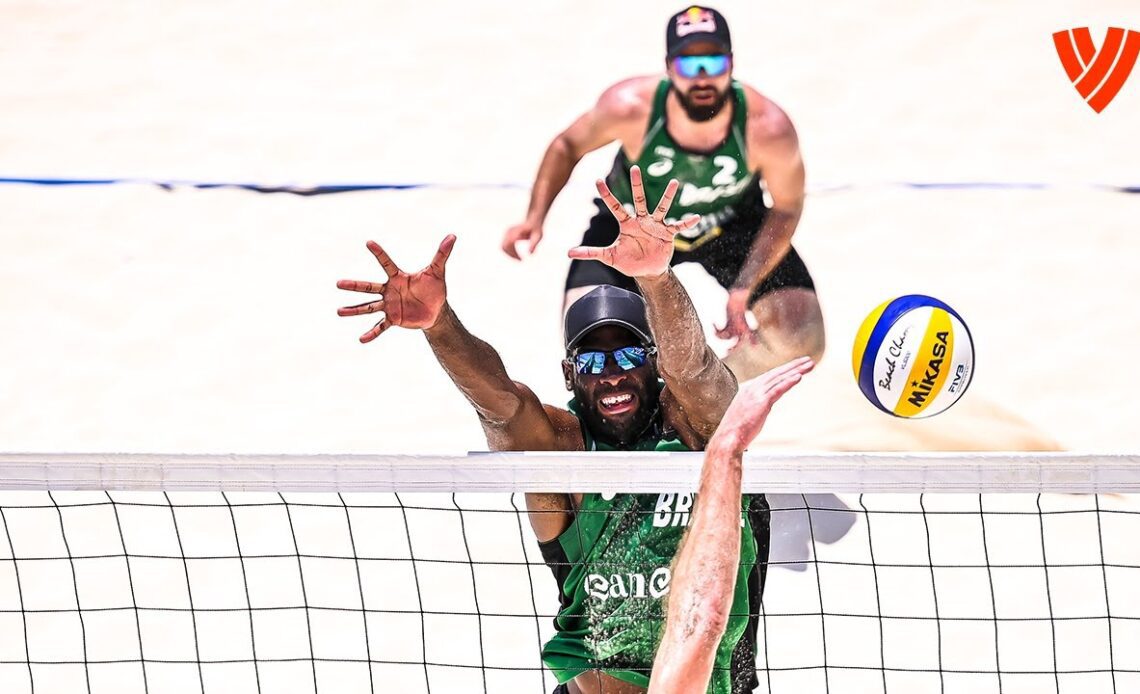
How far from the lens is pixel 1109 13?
927 centimetres

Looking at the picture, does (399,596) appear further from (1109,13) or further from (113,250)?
(1109,13)

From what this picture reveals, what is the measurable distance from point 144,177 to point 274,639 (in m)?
4.37

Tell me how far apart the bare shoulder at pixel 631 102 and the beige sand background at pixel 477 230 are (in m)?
1.24

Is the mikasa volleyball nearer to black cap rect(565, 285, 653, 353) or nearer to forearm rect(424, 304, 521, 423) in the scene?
black cap rect(565, 285, 653, 353)

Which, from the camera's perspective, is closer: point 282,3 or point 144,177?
point 144,177

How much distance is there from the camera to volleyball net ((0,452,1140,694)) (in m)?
4.33

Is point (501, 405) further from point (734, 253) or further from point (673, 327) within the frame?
point (734, 253)

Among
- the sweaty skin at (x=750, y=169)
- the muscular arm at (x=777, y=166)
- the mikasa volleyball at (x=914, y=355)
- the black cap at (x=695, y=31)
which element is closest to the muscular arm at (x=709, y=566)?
the mikasa volleyball at (x=914, y=355)

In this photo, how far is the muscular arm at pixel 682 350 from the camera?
10.7 feet

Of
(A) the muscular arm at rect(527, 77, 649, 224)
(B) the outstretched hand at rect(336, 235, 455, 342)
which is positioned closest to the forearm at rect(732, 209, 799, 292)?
(A) the muscular arm at rect(527, 77, 649, 224)

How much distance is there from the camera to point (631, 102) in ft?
18.6

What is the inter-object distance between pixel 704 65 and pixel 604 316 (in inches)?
93.6

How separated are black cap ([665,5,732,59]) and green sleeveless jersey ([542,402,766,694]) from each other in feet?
8.73

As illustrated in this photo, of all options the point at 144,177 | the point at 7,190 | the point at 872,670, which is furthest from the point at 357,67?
the point at 872,670
